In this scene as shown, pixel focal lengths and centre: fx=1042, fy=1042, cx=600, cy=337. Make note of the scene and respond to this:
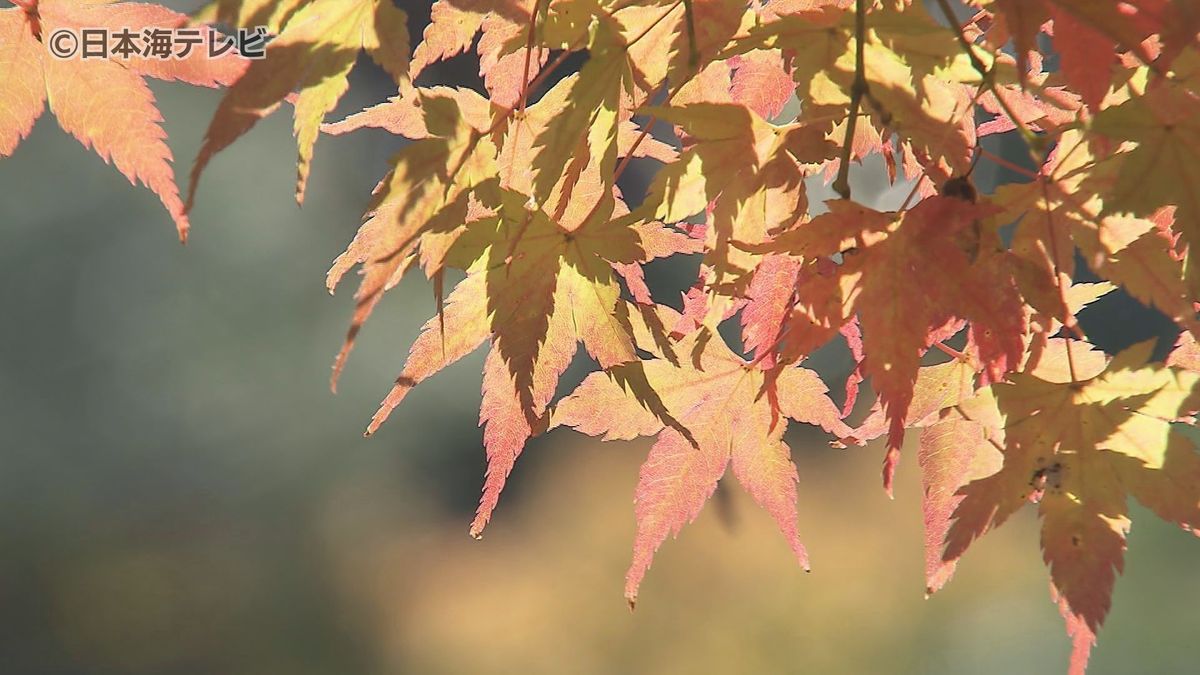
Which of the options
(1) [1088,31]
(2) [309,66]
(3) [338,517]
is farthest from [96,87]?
(3) [338,517]

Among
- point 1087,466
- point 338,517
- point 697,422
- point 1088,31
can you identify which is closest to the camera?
point 1088,31

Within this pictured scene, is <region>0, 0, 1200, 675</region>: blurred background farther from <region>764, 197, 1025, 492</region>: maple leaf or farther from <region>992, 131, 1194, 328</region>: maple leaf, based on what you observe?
<region>764, 197, 1025, 492</region>: maple leaf

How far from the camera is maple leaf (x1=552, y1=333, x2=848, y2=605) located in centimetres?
68

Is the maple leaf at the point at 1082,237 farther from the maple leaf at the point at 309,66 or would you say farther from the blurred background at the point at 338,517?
the blurred background at the point at 338,517

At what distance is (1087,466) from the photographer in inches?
22.8

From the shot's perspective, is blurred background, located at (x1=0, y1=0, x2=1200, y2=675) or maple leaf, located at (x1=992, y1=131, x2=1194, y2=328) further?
blurred background, located at (x1=0, y1=0, x2=1200, y2=675)

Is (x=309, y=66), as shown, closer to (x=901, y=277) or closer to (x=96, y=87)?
(x=96, y=87)

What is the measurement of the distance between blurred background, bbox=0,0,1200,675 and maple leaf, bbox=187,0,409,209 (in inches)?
96.3

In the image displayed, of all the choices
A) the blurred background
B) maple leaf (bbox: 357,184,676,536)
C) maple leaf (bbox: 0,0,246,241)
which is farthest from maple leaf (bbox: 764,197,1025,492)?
the blurred background

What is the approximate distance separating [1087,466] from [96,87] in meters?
0.60

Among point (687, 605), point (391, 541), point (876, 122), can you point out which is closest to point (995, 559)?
point (687, 605)

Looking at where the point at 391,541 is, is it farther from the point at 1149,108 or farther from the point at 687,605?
the point at 1149,108

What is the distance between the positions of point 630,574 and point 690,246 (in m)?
0.22

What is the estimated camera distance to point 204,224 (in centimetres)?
365
